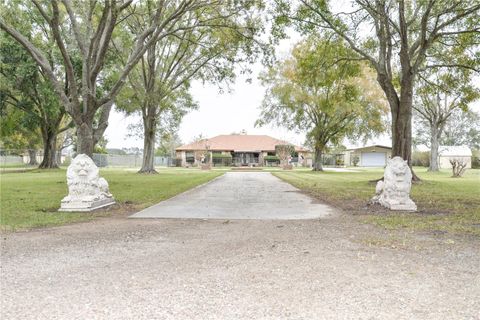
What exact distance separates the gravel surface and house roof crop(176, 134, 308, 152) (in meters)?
49.3

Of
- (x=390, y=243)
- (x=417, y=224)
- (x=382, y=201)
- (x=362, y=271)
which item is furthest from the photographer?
(x=382, y=201)

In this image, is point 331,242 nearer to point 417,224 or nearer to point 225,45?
point 417,224

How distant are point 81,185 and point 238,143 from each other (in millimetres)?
49235

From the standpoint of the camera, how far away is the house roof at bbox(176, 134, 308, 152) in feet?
188

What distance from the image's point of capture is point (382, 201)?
1086 cm

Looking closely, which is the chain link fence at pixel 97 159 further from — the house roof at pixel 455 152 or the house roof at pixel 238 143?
the house roof at pixel 455 152

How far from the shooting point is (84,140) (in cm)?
1120

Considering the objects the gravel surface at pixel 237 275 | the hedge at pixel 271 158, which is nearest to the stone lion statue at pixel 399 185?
the gravel surface at pixel 237 275

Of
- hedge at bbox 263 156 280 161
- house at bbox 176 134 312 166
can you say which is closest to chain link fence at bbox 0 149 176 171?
house at bbox 176 134 312 166

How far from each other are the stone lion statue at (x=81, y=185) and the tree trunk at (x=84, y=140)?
3.22ft

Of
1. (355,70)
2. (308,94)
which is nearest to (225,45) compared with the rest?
(355,70)

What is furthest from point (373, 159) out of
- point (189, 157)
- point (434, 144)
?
point (189, 157)

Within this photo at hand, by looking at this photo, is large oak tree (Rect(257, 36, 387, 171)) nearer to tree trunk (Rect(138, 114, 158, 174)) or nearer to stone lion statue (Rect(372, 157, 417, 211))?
tree trunk (Rect(138, 114, 158, 174))

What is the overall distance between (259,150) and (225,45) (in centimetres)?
3852
